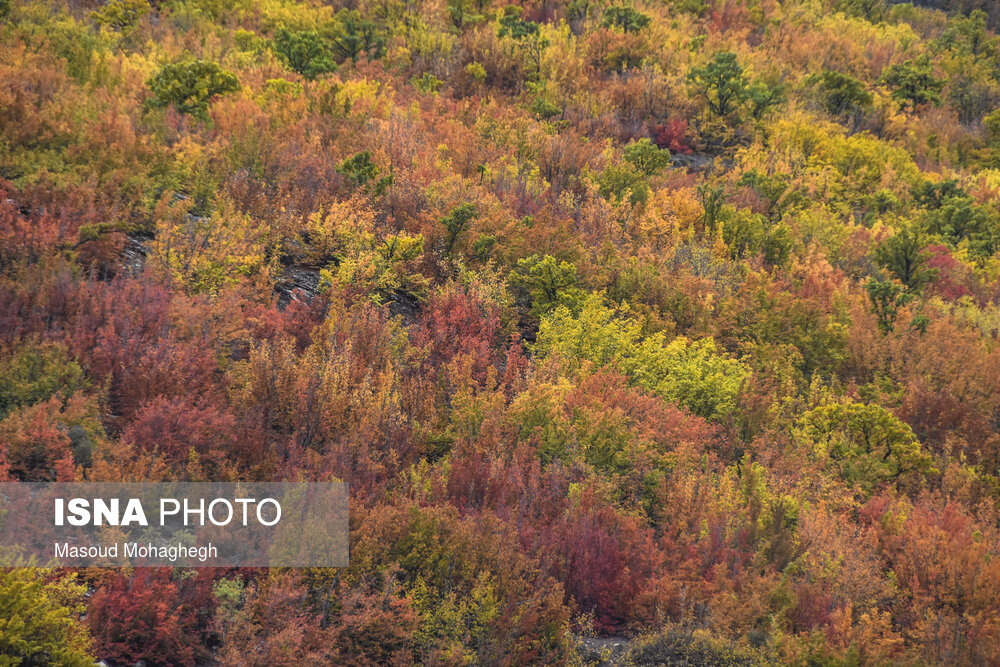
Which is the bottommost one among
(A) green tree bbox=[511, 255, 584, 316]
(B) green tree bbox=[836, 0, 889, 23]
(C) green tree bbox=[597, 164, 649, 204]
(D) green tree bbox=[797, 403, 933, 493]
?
(D) green tree bbox=[797, 403, 933, 493]

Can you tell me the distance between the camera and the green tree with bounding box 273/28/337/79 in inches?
704

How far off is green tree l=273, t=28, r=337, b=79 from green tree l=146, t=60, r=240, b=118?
3835 millimetres

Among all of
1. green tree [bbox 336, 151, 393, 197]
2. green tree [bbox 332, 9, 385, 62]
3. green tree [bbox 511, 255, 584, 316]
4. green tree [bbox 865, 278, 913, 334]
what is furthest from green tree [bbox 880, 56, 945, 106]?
green tree [bbox 336, 151, 393, 197]

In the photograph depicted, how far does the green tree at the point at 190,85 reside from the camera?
43.9 ft

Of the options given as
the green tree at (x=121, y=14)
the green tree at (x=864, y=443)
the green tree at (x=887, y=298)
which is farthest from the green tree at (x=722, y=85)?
the green tree at (x=121, y=14)

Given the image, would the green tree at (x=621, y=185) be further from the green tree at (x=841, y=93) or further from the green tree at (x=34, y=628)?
the green tree at (x=34, y=628)

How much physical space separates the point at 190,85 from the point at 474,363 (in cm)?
833

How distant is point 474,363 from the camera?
9.97 metres

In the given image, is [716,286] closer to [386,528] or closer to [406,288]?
[406,288]

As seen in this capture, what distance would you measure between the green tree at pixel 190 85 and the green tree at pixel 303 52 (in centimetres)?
383

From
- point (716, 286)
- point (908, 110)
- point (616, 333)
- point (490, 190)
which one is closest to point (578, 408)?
point (616, 333)

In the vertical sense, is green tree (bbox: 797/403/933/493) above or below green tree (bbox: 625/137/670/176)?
below

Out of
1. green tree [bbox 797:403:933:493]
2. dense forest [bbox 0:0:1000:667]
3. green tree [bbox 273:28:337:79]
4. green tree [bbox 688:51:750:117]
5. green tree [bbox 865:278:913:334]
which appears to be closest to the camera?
dense forest [bbox 0:0:1000:667]

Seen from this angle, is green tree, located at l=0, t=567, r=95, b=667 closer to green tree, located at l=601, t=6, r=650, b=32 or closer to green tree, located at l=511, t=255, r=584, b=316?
green tree, located at l=511, t=255, r=584, b=316
